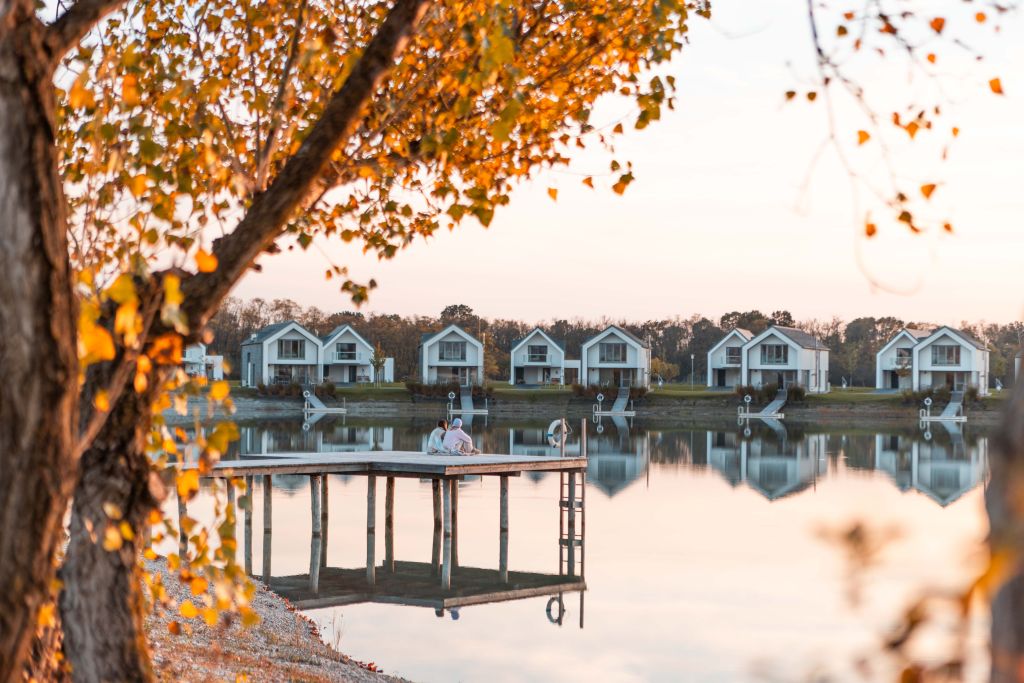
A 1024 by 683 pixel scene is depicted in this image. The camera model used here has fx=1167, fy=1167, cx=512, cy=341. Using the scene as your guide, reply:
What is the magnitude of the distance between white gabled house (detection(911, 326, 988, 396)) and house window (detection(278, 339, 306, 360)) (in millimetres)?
40820

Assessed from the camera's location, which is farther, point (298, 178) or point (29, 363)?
point (298, 178)

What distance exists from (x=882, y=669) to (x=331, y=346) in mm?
81353

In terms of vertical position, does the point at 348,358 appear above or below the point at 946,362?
above

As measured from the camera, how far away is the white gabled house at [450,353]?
80062 millimetres

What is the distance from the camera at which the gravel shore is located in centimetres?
962

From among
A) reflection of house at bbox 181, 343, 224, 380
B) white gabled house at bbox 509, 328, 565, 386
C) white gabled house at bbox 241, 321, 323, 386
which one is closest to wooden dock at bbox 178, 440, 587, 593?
reflection of house at bbox 181, 343, 224, 380

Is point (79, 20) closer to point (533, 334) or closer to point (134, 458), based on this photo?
point (134, 458)

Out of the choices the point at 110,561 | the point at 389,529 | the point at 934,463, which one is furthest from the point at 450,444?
the point at 934,463

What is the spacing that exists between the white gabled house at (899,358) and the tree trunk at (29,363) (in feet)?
257

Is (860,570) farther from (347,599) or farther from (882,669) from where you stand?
(347,599)

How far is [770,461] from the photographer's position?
126 ft

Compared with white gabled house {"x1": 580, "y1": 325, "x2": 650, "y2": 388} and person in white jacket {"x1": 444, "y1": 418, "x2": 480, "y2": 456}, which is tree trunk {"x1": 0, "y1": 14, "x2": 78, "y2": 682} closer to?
person in white jacket {"x1": 444, "y1": 418, "x2": 480, "y2": 456}

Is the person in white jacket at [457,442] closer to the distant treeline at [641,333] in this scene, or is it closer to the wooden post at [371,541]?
the wooden post at [371,541]

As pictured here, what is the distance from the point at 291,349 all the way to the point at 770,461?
49.3m
